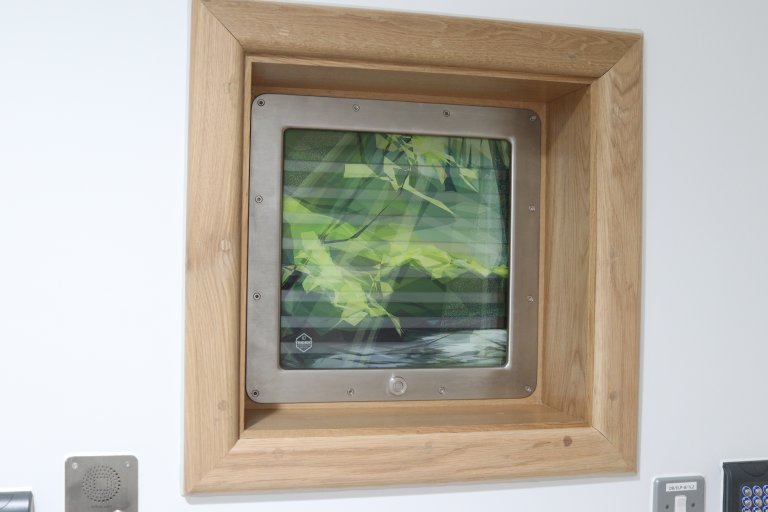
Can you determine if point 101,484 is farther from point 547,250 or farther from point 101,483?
point 547,250

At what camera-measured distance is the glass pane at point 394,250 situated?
4.35ft

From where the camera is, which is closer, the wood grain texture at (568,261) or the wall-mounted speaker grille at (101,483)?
the wall-mounted speaker grille at (101,483)

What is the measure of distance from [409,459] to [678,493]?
0.52m

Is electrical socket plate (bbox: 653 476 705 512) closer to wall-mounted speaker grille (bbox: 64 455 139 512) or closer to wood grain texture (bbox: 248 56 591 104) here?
wood grain texture (bbox: 248 56 591 104)

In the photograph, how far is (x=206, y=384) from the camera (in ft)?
3.73

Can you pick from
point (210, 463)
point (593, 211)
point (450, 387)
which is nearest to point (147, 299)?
point (210, 463)

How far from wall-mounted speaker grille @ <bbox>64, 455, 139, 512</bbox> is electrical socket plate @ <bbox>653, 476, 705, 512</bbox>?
0.91 metres

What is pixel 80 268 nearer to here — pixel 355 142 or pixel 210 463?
pixel 210 463

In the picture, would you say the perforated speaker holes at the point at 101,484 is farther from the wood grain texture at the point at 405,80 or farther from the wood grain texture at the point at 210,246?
the wood grain texture at the point at 405,80

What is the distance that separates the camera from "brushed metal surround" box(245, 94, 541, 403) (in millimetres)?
1288

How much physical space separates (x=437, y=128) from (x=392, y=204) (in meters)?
0.17

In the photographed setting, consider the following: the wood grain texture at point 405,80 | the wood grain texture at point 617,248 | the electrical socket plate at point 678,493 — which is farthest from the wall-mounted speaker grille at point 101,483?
the electrical socket plate at point 678,493

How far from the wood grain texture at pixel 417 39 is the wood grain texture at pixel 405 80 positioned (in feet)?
0.05

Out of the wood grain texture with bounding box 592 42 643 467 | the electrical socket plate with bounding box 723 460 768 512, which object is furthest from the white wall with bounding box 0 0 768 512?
the electrical socket plate with bounding box 723 460 768 512
